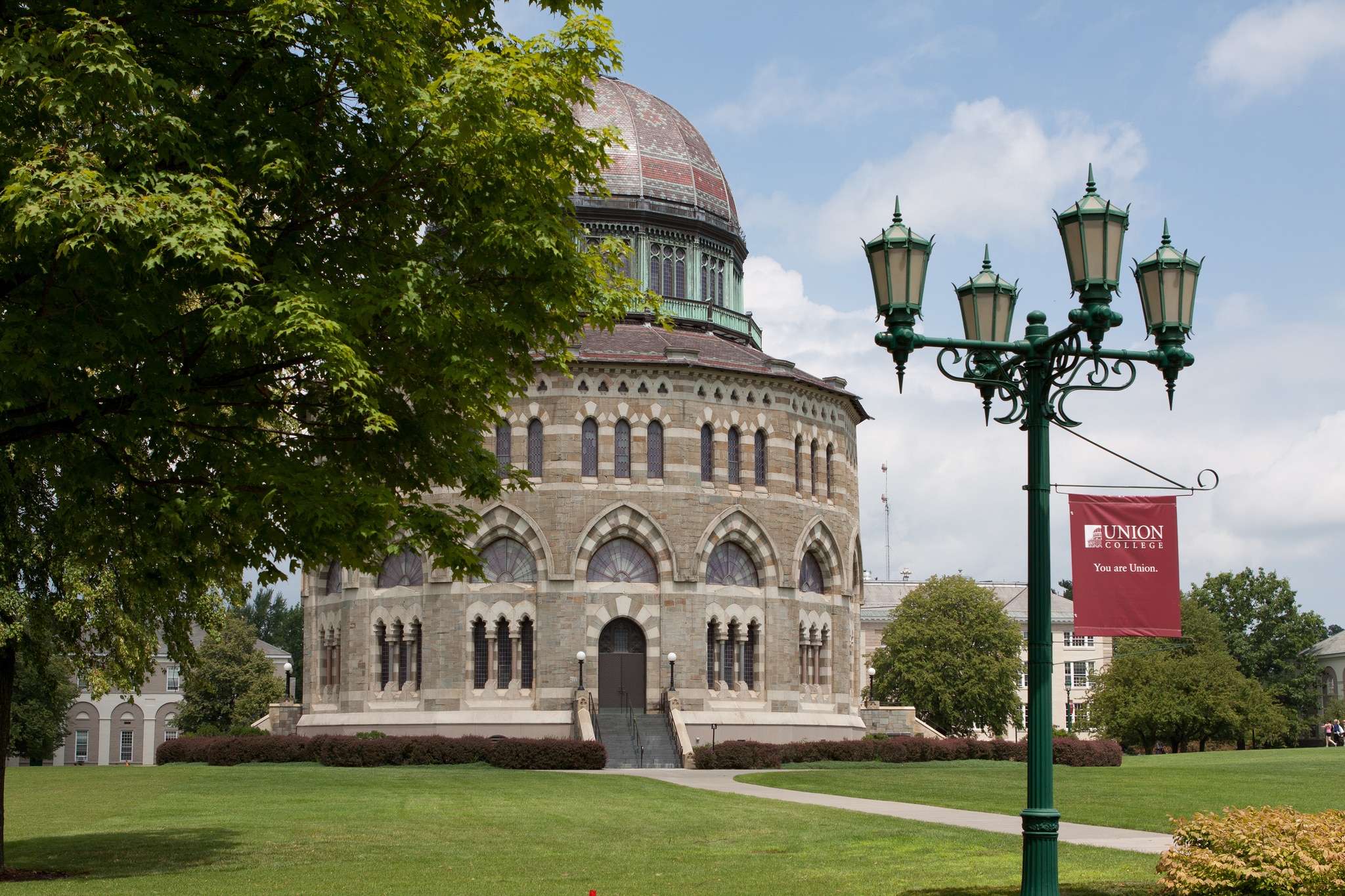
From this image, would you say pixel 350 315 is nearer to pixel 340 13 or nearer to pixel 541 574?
pixel 340 13

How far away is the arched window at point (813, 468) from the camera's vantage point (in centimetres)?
5303

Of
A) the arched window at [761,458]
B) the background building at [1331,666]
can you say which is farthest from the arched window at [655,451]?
the background building at [1331,666]

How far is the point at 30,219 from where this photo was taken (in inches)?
456

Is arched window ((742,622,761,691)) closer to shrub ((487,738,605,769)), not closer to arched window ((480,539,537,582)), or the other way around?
arched window ((480,539,537,582))

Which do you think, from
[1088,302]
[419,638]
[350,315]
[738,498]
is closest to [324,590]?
[419,638]

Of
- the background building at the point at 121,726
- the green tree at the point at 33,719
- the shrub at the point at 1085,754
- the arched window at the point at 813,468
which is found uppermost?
the arched window at the point at 813,468

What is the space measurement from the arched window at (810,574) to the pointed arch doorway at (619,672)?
7.39 metres

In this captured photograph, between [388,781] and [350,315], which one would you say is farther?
[388,781]

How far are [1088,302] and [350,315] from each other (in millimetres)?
6840

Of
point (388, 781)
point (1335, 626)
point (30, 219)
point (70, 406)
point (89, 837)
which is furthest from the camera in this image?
point (1335, 626)

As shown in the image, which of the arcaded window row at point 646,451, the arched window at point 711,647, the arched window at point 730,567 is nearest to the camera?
the arcaded window row at point 646,451

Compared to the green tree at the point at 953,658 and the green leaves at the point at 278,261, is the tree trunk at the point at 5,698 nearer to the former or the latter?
the green leaves at the point at 278,261

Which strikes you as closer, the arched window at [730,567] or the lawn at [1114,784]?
the lawn at [1114,784]

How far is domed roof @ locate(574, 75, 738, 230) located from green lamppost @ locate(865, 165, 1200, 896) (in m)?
44.3
